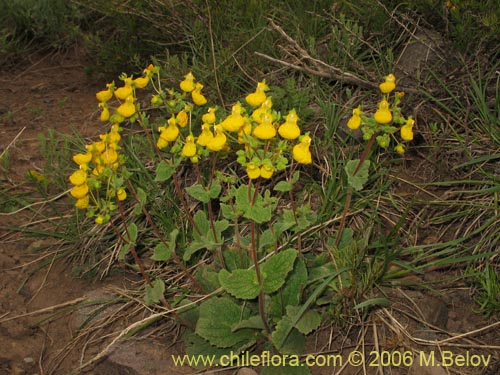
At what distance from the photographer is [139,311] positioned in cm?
219

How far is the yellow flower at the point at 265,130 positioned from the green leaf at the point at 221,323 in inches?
26.2

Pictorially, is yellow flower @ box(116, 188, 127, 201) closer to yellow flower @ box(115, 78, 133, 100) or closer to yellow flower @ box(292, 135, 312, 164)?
yellow flower @ box(115, 78, 133, 100)

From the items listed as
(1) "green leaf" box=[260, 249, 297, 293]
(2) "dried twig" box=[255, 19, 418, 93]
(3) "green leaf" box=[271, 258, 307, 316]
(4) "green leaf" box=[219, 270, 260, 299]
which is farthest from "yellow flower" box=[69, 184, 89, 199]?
(2) "dried twig" box=[255, 19, 418, 93]

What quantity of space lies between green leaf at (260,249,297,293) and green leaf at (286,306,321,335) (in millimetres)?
123

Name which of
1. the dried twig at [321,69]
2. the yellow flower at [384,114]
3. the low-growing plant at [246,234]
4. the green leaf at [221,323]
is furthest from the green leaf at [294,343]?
Result: the dried twig at [321,69]

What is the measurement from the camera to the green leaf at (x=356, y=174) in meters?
1.79

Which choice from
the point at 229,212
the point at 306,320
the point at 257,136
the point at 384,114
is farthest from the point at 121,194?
the point at 384,114

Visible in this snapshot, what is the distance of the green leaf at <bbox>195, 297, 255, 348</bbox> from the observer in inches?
73.6

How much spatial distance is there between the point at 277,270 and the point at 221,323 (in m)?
0.28

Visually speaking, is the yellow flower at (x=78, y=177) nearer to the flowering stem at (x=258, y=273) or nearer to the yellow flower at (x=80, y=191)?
the yellow flower at (x=80, y=191)

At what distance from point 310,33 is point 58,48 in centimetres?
205

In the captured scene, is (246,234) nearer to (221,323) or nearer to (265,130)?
(221,323)

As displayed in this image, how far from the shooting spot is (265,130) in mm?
1479

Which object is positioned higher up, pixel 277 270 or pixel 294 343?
pixel 277 270
